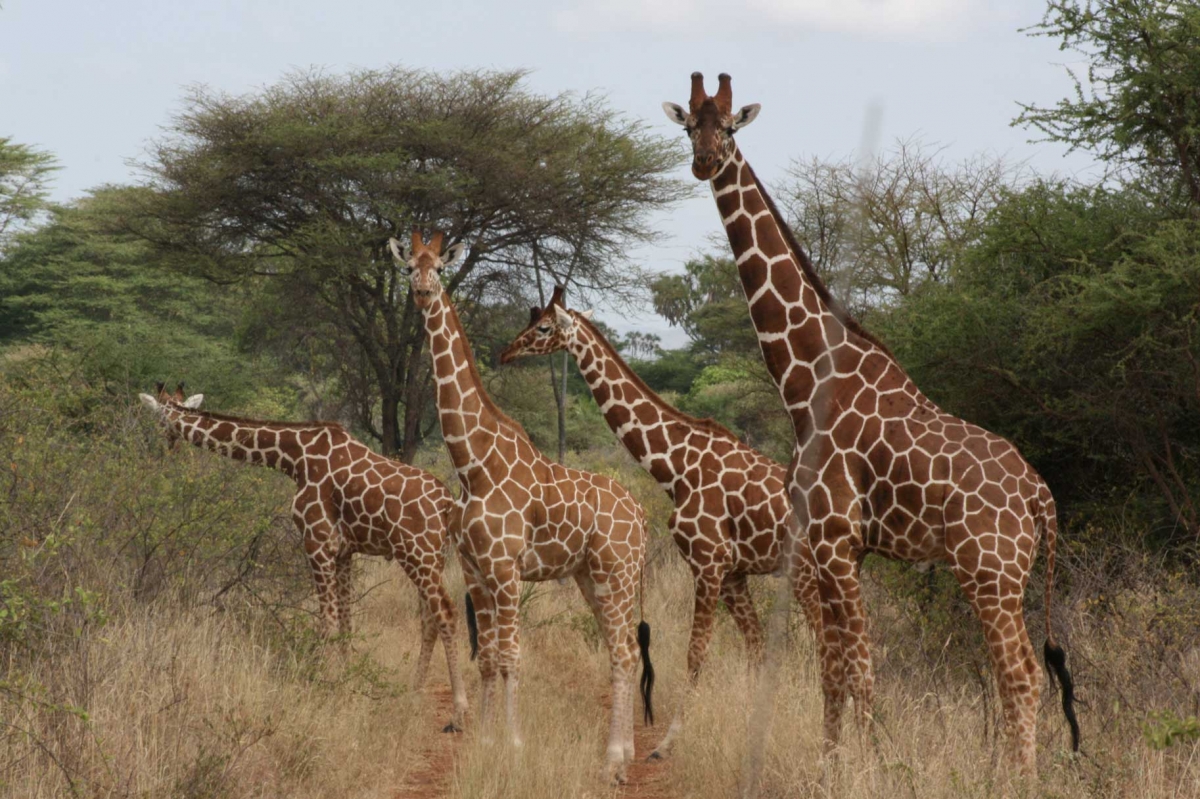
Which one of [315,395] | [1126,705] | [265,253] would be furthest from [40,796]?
[315,395]

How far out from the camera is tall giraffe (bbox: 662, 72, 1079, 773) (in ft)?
16.9

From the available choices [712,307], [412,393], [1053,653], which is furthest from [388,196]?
[1053,653]

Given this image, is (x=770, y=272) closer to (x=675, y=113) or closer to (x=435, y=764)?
(x=675, y=113)

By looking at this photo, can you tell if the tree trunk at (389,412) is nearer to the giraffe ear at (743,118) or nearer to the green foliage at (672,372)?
the giraffe ear at (743,118)

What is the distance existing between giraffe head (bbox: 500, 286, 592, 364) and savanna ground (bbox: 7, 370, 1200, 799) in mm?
2106

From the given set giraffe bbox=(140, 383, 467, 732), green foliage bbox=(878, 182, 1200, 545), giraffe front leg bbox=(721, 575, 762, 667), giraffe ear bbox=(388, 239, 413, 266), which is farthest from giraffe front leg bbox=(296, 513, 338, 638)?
green foliage bbox=(878, 182, 1200, 545)

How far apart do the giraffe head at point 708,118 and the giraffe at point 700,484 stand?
8.11 ft

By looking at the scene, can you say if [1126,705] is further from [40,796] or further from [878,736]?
[40,796]

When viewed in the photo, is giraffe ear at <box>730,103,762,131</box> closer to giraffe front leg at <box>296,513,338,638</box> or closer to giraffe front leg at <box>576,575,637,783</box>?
giraffe front leg at <box>576,575,637,783</box>

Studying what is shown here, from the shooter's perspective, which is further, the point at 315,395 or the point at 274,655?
the point at 315,395

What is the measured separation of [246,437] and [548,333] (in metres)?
2.68

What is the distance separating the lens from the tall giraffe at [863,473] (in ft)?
16.9

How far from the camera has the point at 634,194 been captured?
22.0 m

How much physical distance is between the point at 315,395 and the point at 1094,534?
19.1 metres
